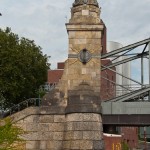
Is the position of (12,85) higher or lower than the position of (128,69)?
lower

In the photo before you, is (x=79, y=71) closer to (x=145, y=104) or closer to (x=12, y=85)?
(x=145, y=104)

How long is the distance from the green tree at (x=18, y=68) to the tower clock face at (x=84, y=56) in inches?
925

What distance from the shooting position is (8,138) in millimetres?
15648

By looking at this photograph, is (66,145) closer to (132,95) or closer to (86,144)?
(86,144)

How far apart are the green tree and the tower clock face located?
23505mm

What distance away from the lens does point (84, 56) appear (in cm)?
2109

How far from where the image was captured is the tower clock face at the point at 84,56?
21.1m

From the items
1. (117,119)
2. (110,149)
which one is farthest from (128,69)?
(117,119)

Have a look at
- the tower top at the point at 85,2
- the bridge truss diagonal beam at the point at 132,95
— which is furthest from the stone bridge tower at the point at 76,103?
the bridge truss diagonal beam at the point at 132,95

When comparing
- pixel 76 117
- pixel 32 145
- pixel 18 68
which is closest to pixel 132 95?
pixel 76 117

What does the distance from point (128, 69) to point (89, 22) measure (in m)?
170

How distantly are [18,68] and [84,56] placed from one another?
25071 mm

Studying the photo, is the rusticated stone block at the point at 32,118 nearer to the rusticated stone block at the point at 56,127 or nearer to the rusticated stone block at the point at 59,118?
the rusticated stone block at the point at 56,127

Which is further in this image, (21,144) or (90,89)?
(90,89)
